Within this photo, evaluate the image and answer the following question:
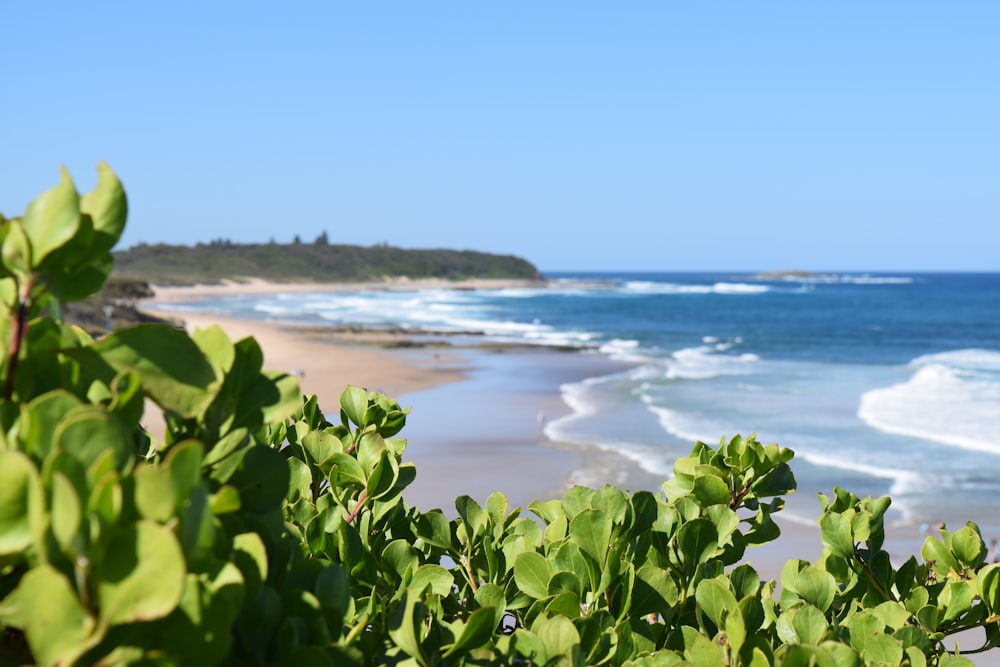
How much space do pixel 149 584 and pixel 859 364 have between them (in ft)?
107

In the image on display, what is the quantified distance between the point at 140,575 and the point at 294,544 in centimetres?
34

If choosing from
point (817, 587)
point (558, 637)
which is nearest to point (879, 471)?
point (817, 587)

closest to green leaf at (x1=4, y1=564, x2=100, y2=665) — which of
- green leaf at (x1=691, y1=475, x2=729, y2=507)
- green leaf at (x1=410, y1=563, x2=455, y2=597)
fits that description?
green leaf at (x1=410, y1=563, x2=455, y2=597)

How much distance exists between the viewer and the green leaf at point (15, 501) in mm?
657

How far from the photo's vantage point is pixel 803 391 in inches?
914

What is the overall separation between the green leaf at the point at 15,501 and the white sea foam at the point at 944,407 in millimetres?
17710

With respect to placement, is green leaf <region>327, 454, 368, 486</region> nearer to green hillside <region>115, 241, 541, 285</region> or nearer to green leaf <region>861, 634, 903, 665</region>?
green leaf <region>861, 634, 903, 665</region>

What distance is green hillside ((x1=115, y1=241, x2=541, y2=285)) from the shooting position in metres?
105

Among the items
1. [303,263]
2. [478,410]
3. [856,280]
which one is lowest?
[478,410]

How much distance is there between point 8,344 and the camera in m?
0.80

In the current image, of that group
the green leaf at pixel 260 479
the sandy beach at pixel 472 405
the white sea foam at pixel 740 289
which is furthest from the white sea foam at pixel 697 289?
the green leaf at pixel 260 479

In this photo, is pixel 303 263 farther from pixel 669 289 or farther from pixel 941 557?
pixel 941 557

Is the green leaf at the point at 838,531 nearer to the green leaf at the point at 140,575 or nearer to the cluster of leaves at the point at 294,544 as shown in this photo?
the cluster of leaves at the point at 294,544

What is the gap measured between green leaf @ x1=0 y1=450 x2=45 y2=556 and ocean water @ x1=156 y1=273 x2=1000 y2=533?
12.5m
